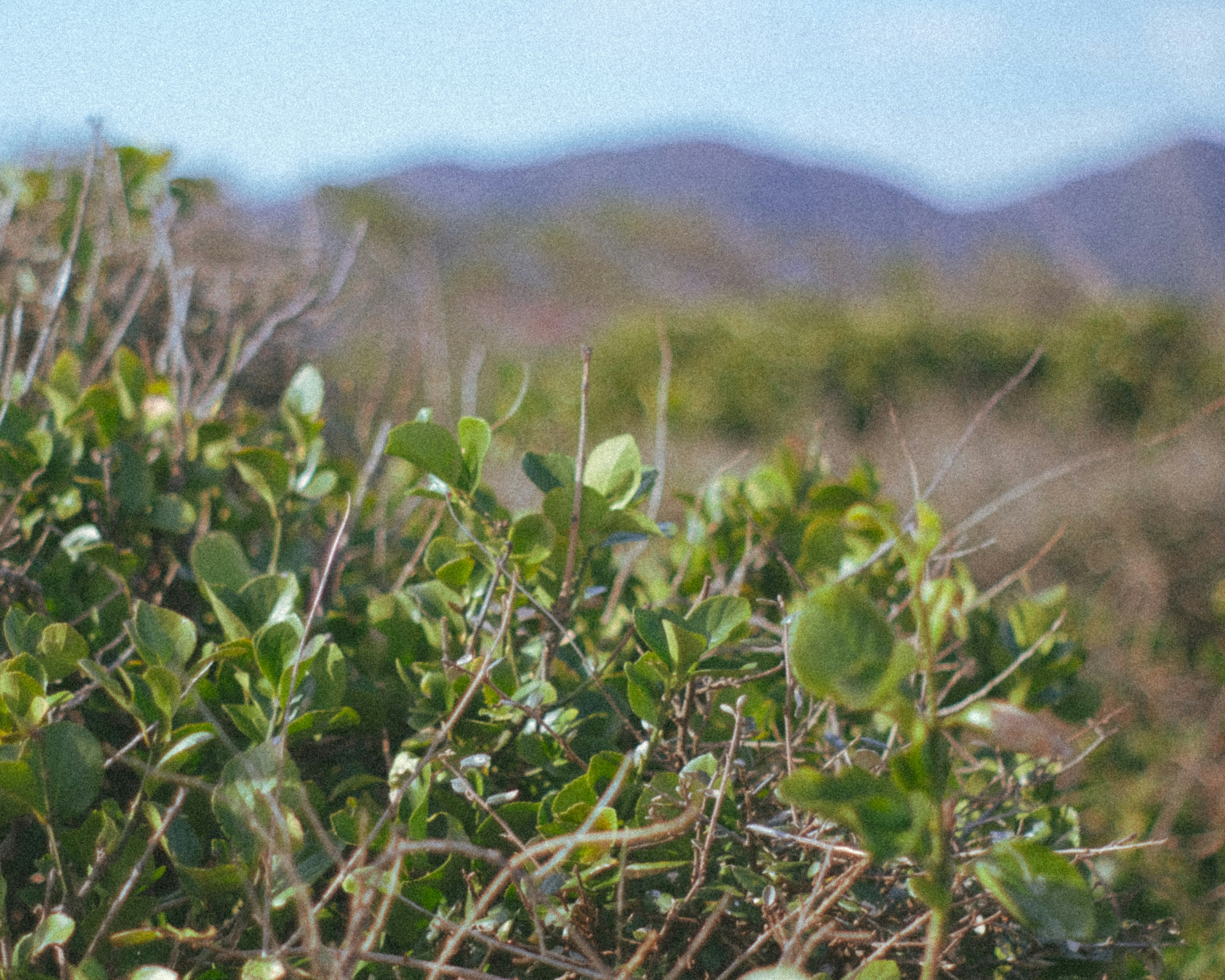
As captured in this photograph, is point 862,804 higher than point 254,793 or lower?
higher

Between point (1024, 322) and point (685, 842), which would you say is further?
point (1024, 322)

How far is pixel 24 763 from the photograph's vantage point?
0.72 metres

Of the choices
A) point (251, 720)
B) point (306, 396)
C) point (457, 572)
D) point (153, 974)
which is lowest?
point (153, 974)

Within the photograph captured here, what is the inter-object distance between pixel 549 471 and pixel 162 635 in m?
0.38

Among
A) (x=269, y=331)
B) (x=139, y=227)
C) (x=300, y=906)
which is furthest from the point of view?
(x=139, y=227)

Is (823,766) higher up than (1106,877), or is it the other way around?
(823,766)

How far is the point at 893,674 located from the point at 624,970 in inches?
10.2

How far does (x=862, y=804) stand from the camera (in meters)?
0.53

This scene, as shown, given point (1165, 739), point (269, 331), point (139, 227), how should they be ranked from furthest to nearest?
point (1165, 739), point (139, 227), point (269, 331)

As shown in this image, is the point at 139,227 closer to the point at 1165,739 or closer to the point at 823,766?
the point at 823,766

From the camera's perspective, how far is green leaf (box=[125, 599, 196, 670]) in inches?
31.6

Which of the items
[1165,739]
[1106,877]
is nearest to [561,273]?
[1165,739]

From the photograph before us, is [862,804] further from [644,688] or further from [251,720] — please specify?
[251,720]

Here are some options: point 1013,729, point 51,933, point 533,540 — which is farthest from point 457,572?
point 1013,729
